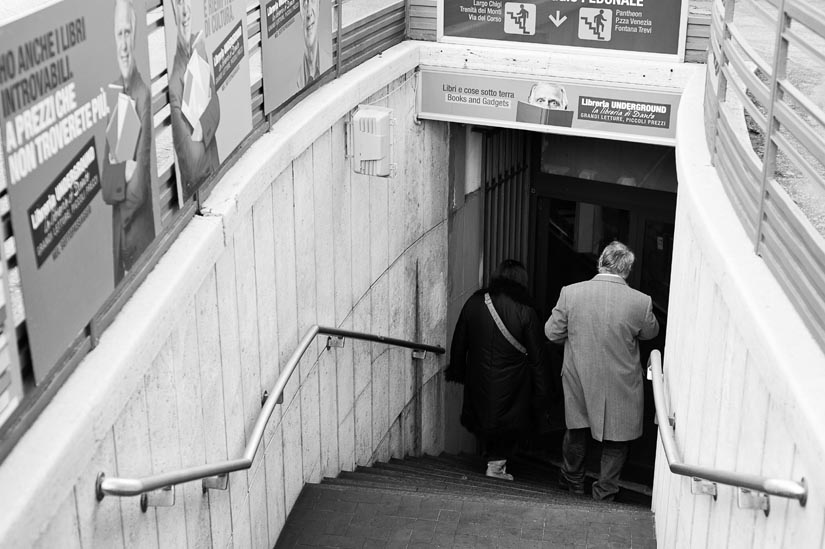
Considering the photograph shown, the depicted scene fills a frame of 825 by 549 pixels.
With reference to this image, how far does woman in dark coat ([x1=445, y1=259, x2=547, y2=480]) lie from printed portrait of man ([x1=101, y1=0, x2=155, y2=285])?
3686mm

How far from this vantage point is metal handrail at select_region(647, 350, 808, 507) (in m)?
2.42

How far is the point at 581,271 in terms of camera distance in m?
9.54

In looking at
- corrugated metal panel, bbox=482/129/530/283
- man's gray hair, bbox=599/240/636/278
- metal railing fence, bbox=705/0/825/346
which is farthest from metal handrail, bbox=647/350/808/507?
corrugated metal panel, bbox=482/129/530/283

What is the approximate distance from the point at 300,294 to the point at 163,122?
162 cm

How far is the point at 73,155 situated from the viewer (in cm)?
264

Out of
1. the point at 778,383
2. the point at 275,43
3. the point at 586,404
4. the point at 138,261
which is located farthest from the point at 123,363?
the point at 586,404

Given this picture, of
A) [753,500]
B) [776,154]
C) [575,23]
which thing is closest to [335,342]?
[575,23]

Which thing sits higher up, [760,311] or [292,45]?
[292,45]

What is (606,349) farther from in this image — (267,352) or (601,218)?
(601,218)

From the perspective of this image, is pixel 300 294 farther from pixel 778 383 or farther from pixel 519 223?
pixel 519 223

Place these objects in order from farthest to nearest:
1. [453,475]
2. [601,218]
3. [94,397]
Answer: [601,218] → [453,475] → [94,397]

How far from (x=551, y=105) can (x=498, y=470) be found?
253cm

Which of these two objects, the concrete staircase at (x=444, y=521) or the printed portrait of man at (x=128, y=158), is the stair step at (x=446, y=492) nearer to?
the concrete staircase at (x=444, y=521)

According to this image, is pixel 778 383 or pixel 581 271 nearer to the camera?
pixel 778 383
